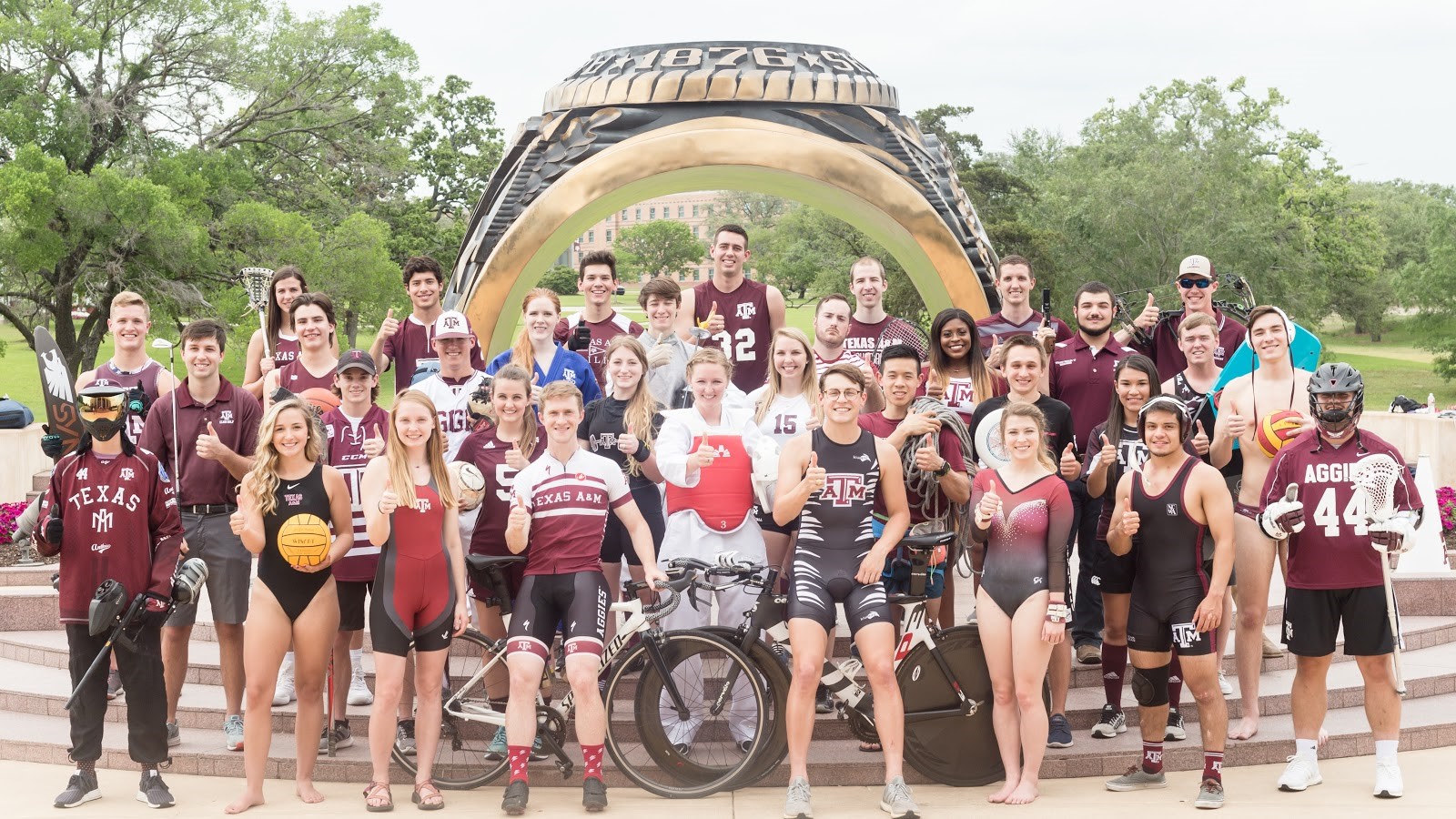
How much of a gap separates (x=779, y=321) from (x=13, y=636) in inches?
189

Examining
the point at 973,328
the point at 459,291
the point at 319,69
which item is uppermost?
the point at 319,69

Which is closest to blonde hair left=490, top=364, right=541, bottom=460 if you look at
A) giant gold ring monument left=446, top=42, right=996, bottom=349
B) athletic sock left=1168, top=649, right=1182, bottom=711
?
athletic sock left=1168, top=649, right=1182, bottom=711

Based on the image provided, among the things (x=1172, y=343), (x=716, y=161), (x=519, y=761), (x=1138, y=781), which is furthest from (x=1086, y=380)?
(x=716, y=161)

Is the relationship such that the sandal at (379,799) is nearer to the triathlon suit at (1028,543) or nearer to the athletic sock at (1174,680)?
the triathlon suit at (1028,543)

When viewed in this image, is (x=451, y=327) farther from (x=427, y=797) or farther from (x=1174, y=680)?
(x=1174, y=680)

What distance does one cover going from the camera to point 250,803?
5.44 metres

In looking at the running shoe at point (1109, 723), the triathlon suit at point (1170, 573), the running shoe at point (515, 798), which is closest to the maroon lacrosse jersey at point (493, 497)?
the running shoe at point (515, 798)

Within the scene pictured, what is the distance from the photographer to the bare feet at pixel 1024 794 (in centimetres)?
539

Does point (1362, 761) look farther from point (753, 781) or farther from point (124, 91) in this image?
point (124, 91)

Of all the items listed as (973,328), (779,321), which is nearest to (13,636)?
(779,321)

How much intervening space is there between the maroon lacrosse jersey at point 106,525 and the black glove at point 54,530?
0.07 ft

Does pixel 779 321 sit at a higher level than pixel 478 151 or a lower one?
lower

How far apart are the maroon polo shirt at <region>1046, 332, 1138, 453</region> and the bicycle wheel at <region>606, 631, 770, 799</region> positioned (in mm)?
2002

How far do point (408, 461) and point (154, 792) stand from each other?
1688 millimetres
